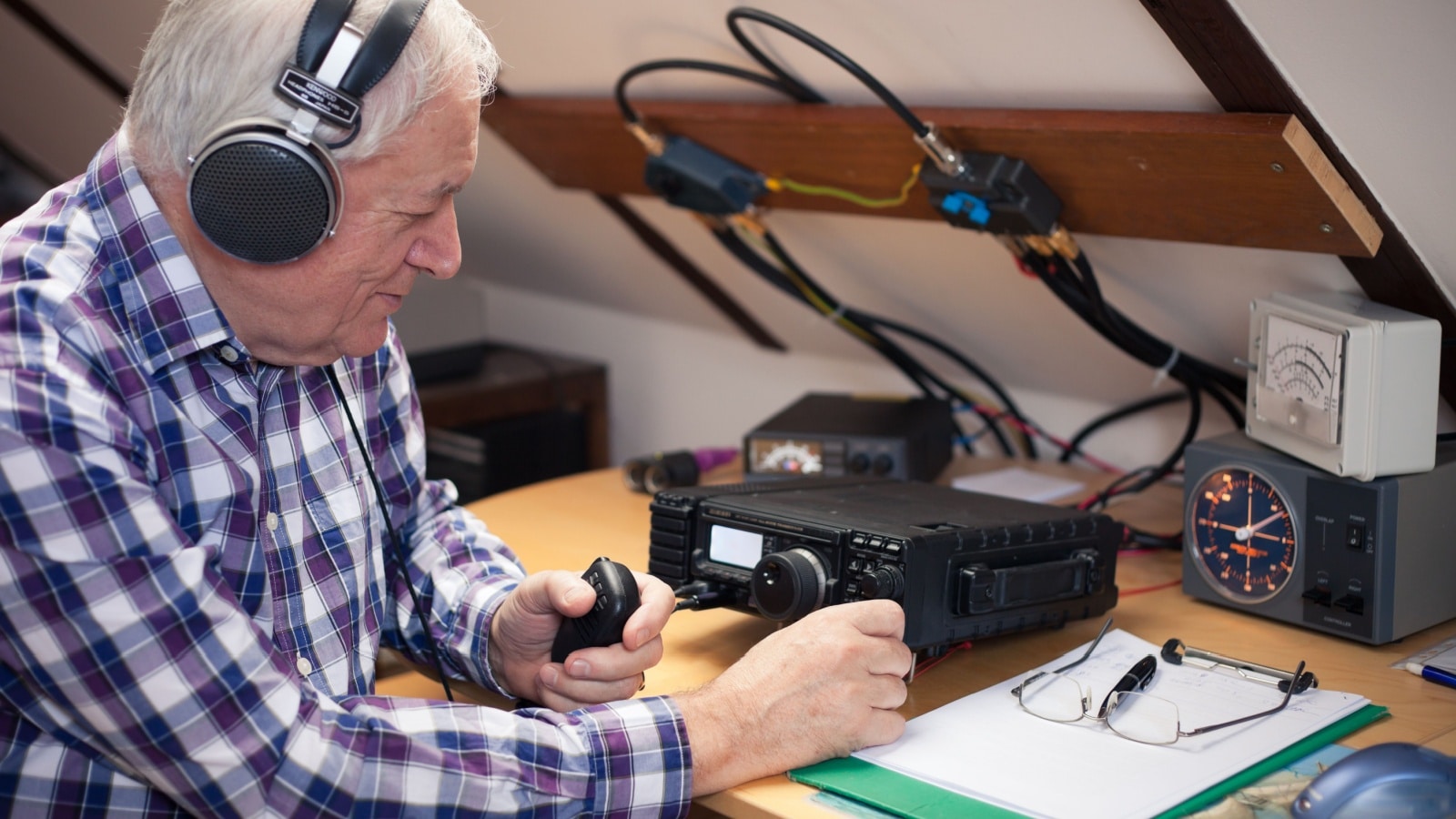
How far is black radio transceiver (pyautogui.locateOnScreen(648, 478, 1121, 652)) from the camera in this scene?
1.13 m

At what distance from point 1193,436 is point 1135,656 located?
607 millimetres

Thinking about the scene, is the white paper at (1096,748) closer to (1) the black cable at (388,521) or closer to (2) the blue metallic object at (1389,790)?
(2) the blue metallic object at (1389,790)

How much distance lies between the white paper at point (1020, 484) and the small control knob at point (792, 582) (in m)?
0.62

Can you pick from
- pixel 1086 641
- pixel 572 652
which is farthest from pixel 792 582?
pixel 1086 641

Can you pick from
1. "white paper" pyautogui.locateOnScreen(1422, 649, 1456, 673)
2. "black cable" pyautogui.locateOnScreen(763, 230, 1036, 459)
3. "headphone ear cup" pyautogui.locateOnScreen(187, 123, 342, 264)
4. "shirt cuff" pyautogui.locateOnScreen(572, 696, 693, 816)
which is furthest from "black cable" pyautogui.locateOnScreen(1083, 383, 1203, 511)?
"headphone ear cup" pyautogui.locateOnScreen(187, 123, 342, 264)

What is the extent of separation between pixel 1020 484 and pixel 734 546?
2.25 feet

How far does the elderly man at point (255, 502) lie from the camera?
0.84m

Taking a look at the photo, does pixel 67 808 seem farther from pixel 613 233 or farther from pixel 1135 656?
pixel 613 233

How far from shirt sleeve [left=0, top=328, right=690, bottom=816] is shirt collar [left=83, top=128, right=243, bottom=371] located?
0.07 meters

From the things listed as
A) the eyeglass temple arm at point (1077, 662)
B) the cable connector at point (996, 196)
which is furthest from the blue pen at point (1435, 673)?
the cable connector at point (996, 196)

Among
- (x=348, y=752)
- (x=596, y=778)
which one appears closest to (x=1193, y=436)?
(x=596, y=778)

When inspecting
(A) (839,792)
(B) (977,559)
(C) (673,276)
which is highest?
(C) (673,276)

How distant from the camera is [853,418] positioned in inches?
71.9

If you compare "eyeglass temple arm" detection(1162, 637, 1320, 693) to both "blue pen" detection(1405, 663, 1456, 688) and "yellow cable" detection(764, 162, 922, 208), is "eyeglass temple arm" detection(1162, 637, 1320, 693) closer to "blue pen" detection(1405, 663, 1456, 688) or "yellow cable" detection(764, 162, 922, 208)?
"blue pen" detection(1405, 663, 1456, 688)
